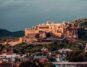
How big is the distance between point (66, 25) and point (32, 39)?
12635mm

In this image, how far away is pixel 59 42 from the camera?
359 ft

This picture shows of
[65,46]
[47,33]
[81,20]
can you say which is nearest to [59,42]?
[65,46]

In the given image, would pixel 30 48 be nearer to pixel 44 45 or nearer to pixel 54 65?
pixel 44 45

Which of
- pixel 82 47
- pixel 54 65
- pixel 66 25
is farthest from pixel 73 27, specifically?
pixel 54 65

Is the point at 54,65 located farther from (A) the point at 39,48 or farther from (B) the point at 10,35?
(B) the point at 10,35

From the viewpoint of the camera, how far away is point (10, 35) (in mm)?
142125

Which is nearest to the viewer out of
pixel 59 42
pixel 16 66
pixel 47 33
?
pixel 16 66

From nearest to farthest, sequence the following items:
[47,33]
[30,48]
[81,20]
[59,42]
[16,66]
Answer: [16,66], [30,48], [59,42], [47,33], [81,20]

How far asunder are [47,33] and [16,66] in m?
45.3

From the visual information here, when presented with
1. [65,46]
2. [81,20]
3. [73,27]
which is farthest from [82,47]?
[81,20]

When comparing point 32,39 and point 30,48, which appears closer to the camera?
point 30,48

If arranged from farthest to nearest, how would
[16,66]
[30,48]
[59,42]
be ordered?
[59,42], [30,48], [16,66]

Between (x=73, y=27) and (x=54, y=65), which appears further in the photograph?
(x=73, y=27)

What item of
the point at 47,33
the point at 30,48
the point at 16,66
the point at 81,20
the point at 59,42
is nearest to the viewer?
the point at 16,66
